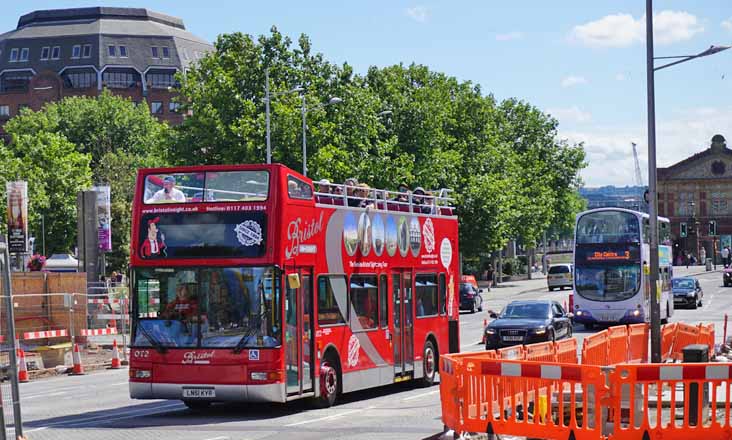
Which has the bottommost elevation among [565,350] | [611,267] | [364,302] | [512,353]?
[565,350]

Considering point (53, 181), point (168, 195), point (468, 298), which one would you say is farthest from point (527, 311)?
point (53, 181)

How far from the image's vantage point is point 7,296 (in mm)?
10711

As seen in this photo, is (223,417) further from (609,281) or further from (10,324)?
(609,281)

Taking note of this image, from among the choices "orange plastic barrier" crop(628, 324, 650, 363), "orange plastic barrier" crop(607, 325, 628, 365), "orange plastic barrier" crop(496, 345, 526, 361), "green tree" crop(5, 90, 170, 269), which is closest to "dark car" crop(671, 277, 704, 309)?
"orange plastic barrier" crop(628, 324, 650, 363)

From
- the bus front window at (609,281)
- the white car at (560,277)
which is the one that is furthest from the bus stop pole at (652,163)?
the white car at (560,277)

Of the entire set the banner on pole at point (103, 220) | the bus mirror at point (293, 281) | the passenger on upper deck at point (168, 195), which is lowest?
the bus mirror at point (293, 281)

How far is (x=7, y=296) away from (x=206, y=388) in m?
7.23

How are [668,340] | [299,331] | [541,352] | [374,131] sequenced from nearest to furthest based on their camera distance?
1. [299,331]
2. [541,352]
3. [668,340]
4. [374,131]

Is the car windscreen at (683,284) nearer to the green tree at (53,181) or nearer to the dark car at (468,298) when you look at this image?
the dark car at (468,298)

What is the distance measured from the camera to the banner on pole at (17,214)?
140 feet

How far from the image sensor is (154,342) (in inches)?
707

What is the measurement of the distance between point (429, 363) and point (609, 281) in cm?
2221

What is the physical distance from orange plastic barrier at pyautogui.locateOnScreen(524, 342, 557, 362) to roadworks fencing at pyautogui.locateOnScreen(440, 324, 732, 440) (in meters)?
3.02

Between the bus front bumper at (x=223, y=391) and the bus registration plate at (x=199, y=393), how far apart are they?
24 mm
